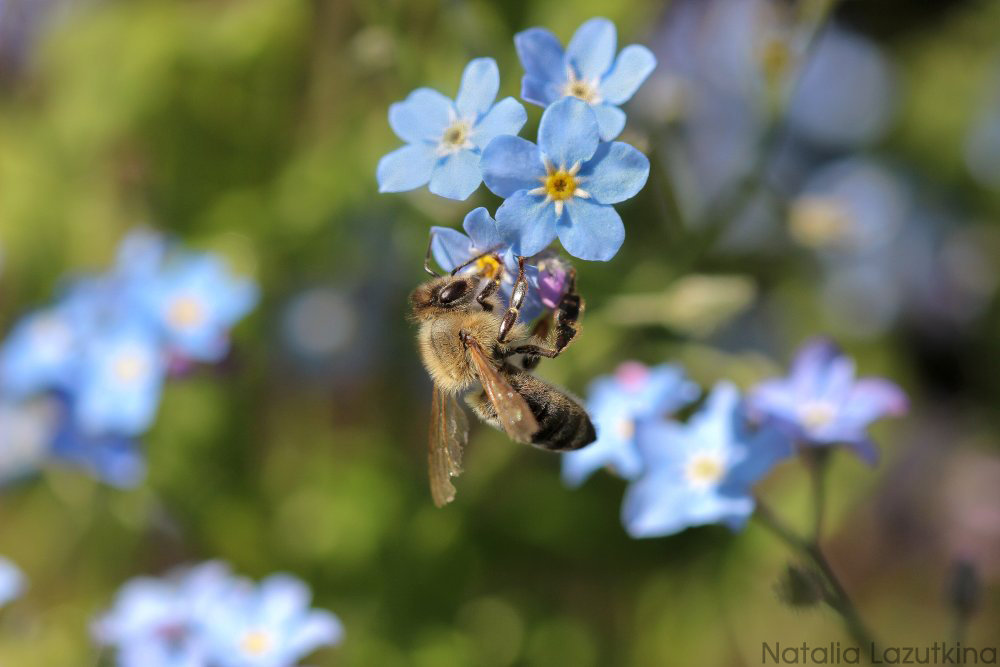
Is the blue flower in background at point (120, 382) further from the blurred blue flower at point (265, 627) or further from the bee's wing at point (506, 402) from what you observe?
the bee's wing at point (506, 402)

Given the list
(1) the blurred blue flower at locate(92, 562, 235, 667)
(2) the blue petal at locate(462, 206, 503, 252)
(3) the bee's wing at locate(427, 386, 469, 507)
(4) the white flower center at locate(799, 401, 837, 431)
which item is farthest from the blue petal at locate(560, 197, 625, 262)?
(1) the blurred blue flower at locate(92, 562, 235, 667)

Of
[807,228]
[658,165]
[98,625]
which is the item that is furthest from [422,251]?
[98,625]

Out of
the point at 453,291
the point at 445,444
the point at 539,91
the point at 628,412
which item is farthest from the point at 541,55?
the point at 628,412

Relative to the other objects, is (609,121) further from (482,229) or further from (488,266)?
(488,266)

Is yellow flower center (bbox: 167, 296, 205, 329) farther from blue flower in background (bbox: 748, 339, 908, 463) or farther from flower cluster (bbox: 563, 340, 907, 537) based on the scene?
blue flower in background (bbox: 748, 339, 908, 463)

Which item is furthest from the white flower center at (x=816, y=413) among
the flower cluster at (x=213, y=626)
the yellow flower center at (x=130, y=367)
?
the yellow flower center at (x=130, y=367)

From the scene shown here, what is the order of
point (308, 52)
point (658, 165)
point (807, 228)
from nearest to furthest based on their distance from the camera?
point (658, 165) → point (807, 228) → point (308, 52)

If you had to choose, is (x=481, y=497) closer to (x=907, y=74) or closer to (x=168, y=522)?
(x=168, y=522)
